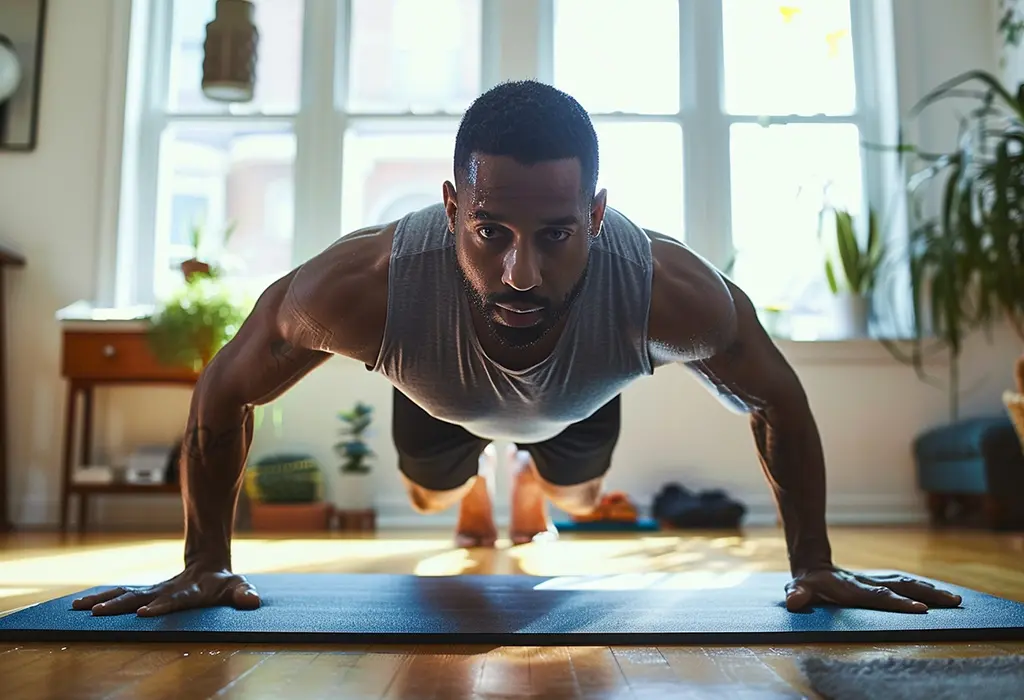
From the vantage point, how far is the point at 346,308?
1.30 metres

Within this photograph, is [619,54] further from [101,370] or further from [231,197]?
[101,370]

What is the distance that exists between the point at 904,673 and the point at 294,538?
218 centimetres

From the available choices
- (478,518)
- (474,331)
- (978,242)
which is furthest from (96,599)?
(978,242)

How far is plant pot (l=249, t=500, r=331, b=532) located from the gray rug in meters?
2.44

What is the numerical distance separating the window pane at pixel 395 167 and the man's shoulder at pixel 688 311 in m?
2.60

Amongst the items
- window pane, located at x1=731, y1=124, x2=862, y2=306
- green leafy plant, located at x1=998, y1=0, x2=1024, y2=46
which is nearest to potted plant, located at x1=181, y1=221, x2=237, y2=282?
window pane, located at x1=731, y1=124, x2=862, y2=306

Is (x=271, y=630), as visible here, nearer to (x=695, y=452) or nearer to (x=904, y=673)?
(x=904, y=673)

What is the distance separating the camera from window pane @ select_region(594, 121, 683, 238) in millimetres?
3836

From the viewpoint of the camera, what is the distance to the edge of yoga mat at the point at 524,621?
1103 millimetres

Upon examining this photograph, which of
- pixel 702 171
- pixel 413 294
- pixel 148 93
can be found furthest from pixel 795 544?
pixel 148 93

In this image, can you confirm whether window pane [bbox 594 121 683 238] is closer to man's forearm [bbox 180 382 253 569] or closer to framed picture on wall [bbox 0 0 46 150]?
framed picture on wall [bbox 0 0 46 150]

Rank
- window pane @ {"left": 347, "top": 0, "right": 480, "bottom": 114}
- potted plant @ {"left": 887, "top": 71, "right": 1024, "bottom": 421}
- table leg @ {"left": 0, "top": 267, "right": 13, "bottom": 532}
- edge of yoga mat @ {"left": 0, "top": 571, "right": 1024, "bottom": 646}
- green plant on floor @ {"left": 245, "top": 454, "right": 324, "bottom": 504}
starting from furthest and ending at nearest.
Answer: window pane @ {"left": 347, "top": 0, "right": 480, "bottom": 114} → table leg @ {"left": 0, "top": 267, "right": 13, "bottom": 532} → green plant on floor @ {"left": 245, "top": 454, "right": 324, "bottom": 504} → potted plant @ {"left": 887, "top": 71, "right": 1024, "bottom": 421} → edge of yoga mat @ {"left": 0, "top": 571, "right": 1024, "bottom": 646}

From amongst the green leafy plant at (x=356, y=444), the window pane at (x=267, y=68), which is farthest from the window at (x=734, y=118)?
the green leafy plant at (x=356, y=444)

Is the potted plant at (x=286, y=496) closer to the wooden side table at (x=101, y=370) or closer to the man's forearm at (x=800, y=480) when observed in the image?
the wooden side table at (x=101, y=370)
